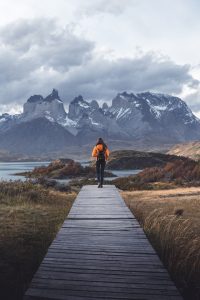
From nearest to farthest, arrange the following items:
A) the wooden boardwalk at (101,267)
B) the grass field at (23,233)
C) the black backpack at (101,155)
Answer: the wooden boardwalk at (101,267) < the grass field at (23,233) < the black backpack at (101,155)

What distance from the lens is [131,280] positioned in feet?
25.0

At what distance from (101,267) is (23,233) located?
6.52 metres

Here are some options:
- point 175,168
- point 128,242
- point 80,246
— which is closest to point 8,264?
point 80,246

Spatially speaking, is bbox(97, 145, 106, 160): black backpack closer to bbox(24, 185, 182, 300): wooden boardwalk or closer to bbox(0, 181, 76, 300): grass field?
bbox(0, 181, 76, 300): grass field

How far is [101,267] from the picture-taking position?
8.45 meters

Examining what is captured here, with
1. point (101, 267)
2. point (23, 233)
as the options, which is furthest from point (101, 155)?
point (101, 267)

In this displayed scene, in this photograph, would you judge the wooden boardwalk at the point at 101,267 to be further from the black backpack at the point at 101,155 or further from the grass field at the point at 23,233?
the black backpack at the point at 101,155

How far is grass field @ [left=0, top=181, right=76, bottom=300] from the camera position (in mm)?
9352

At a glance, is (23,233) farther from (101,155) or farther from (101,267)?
(101,155)

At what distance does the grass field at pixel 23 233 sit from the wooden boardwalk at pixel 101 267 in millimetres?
757

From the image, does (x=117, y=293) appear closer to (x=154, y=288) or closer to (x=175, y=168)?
(x=154, y=288)

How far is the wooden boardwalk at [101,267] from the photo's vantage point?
698 cm

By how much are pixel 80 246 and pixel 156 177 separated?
42.6m

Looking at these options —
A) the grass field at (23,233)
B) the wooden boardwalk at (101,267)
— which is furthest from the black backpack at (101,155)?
the wooden boardwalk at (101,267)
